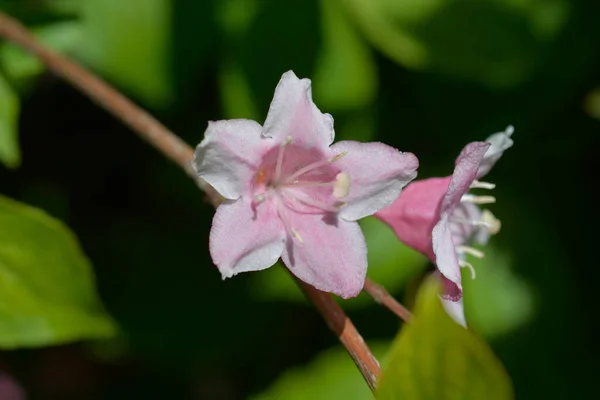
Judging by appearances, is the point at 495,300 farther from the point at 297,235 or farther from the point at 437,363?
the point at 437,363

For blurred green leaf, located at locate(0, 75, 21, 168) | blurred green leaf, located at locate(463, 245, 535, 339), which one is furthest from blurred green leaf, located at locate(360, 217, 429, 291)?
blurred green leaf, located at locate(0, 75, 21, 168)

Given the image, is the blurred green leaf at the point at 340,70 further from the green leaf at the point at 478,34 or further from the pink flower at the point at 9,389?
the pink flower at the point at 9,389

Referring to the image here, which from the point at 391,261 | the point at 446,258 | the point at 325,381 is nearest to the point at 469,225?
the point at 446,258

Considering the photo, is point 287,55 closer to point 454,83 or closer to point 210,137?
point 454,83

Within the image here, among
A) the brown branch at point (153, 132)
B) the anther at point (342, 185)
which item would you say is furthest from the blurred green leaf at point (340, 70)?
the anther at point (342, 185)

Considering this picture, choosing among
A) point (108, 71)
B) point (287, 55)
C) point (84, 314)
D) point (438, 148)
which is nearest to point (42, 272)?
point (84, 314)
